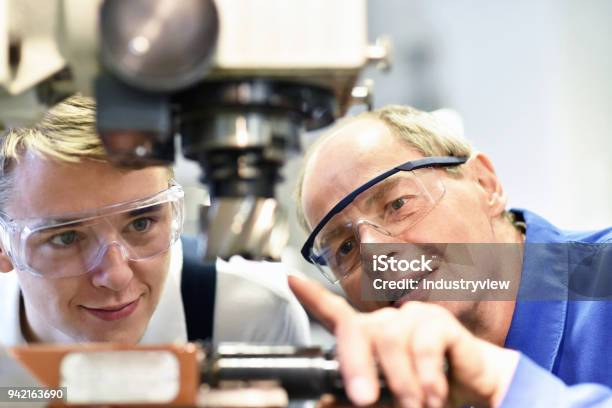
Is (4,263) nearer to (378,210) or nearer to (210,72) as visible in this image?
(378,210)

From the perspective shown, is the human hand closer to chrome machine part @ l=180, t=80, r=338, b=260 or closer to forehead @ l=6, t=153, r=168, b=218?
chrome machine part @ l=180, t=80, r=338, b=260

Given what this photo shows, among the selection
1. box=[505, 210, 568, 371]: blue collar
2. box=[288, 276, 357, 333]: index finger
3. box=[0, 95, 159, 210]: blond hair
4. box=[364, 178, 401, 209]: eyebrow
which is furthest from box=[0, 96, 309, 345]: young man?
box=[505, 210, 568, 371]: blue collar

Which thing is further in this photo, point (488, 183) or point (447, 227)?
point (488, 183)

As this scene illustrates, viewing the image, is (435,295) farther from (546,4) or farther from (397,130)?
(546,4)

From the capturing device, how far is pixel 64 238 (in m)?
1.31

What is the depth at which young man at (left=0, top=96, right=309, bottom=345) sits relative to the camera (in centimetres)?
128

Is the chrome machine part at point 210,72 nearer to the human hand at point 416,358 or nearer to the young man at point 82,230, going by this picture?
the human hand at point 416,358

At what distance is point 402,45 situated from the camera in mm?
2627

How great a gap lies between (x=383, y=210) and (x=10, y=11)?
2.82 feet

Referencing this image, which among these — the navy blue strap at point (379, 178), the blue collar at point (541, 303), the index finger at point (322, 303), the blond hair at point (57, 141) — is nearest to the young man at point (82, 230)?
the blond hair at point (57, 141)

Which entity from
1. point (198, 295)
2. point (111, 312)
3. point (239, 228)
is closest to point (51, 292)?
point (111, 312)

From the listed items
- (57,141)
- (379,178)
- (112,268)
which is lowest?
(112,268)

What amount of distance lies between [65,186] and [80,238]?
0.10m

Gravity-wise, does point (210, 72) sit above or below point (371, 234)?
above
